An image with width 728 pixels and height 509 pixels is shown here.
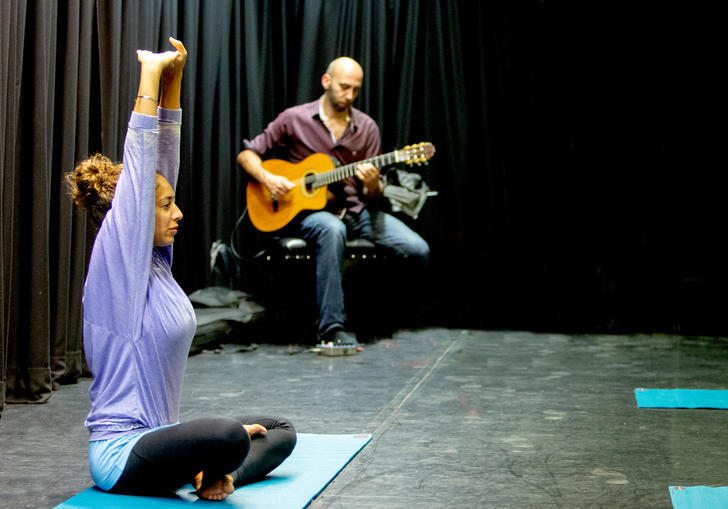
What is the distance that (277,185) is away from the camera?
4.31 m

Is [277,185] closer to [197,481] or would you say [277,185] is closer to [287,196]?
[287,196]

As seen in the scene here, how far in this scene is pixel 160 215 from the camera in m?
1.78

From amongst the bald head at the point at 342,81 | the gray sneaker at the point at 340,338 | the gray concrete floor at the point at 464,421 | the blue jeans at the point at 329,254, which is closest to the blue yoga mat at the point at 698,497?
the gray concrete floor at the point at 464,421

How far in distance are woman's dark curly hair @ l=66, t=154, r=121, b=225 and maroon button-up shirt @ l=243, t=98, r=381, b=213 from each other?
2.65 metres

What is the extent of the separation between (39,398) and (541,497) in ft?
6.21

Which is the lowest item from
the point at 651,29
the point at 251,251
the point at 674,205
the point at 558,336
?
the point at 558,336

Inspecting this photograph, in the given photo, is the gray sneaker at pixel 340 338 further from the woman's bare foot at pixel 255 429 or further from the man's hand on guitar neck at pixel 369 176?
the woman's bare foot at pixel 255 429

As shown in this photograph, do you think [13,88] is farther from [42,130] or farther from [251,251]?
[251,251]

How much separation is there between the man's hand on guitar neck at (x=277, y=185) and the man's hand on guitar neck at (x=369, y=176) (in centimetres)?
38

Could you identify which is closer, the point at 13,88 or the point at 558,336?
the point at 13,88

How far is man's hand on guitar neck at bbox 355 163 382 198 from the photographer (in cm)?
421

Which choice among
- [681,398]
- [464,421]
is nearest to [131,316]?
[464,421]

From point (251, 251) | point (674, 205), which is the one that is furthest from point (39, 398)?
point (674, 205)

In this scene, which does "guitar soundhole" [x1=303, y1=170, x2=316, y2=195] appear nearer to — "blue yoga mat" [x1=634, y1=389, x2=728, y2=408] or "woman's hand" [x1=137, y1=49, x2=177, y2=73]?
"blue yoga mat" [x1=634, y1=389, x2=728, y2=408]
